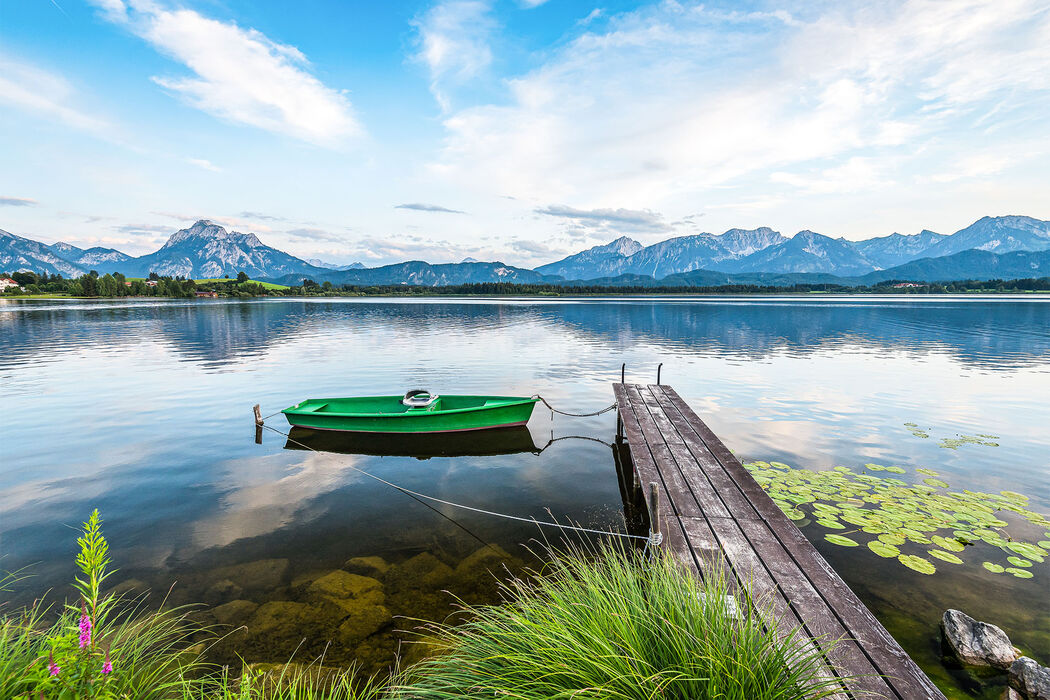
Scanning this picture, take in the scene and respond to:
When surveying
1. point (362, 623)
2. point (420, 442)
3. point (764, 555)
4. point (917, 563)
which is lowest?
point (362, 623)

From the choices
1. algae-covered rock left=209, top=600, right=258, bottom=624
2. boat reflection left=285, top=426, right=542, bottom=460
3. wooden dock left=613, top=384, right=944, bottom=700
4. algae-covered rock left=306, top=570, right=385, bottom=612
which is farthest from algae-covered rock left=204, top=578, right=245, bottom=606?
wooden dock left=613, top=384, right=944, bottom=700

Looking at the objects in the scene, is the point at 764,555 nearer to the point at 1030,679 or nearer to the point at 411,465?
the point at 1030,679

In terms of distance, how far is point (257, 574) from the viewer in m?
10.6

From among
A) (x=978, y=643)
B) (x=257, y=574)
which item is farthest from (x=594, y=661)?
(x=257, y=574)

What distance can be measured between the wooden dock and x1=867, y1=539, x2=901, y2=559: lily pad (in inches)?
126

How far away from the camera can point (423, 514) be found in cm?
1353

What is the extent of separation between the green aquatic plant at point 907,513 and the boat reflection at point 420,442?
9.64 meters

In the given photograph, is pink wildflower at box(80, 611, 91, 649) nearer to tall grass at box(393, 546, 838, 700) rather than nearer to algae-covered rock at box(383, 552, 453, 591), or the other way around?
tall grass at box(393, 546, 838, 700)

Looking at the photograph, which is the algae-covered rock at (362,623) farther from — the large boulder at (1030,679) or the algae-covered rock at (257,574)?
the large boulder at (1030,679)

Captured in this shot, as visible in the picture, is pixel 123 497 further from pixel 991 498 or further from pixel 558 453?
pixel 991 498

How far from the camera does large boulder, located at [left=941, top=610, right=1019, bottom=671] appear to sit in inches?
287

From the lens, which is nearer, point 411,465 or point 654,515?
point 654,515

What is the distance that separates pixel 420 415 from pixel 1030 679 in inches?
673

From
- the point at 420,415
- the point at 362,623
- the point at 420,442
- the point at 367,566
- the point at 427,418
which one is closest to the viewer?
the point at 362,623
